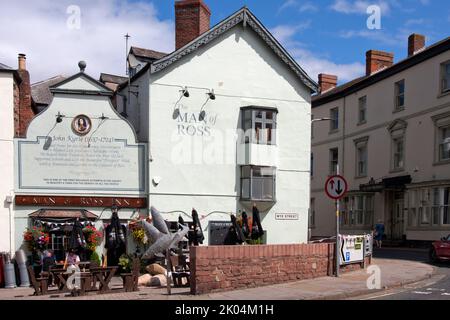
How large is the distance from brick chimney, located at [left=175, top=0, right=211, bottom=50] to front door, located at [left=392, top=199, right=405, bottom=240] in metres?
A: 15.5

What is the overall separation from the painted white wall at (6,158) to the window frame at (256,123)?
29.9 feet

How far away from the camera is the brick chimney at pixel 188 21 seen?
23.5 metres

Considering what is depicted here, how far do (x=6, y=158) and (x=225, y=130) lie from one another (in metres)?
8.51

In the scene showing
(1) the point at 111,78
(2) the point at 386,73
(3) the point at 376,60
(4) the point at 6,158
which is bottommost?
(4) the point at 6,158

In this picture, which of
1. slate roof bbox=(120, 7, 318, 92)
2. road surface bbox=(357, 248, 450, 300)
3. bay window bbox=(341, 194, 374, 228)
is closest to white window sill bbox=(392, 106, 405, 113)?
bay window bbox=(341, 194, 374, 228)

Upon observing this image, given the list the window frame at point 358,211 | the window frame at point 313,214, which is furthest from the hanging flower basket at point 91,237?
the window frame at point 313,214

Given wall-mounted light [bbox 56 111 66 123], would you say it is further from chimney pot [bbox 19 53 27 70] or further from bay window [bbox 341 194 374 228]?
bay window [bbox 341 194 374 228]

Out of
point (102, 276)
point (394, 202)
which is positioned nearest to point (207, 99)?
point (102, 276)

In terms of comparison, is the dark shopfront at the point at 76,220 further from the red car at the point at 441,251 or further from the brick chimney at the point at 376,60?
the brick chimney at the point at 376,60

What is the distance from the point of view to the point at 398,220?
30234mm

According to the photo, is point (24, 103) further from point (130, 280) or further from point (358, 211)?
point (358, 211)

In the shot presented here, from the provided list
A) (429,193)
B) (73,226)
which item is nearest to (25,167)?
(73,226)

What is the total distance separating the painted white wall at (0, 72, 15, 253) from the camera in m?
18.1
